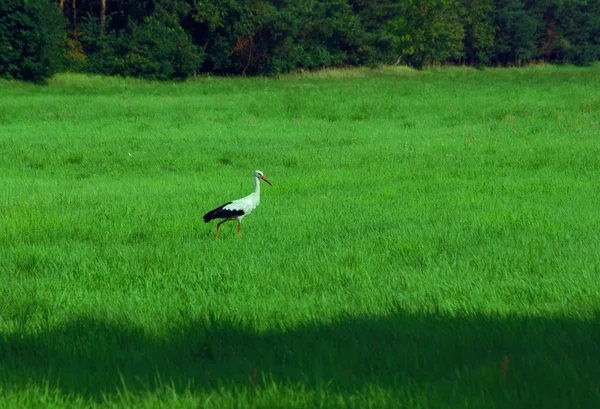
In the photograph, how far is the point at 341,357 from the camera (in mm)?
4711

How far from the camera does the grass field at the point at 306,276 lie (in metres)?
4.17

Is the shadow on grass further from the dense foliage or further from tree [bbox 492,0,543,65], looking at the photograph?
tree [bbox 492,0,543,65]

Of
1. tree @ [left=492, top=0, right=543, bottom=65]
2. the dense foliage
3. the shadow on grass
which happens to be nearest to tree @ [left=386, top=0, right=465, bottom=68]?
tree @ [left=492, top=0, right=543, bottom=65]

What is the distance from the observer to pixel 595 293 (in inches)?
250

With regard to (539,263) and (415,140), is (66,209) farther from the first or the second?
(415,140)

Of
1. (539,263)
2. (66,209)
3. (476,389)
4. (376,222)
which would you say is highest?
(476,389)

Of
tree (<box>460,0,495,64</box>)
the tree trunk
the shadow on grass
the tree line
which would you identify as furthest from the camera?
tree (<box>460,0,495,64</box>)

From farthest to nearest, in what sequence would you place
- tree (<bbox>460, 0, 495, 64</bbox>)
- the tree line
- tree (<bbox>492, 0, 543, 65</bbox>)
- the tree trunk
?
tree (<bbox>492, 0, 543, 65</bbox>) → tree (<bbox>460, 0, 495, 64</bbox>) → the tree trunk → the tree line

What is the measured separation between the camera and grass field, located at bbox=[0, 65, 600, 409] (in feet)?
13.7

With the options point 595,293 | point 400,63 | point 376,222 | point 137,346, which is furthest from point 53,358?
point 400,63

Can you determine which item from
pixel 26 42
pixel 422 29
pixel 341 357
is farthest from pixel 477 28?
pixel 341 357

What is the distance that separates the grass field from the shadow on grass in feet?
0.07

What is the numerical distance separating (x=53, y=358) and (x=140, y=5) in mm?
61432

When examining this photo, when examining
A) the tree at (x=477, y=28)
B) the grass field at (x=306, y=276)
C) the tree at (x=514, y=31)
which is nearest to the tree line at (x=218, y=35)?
the tree at (x=477, y=28)
